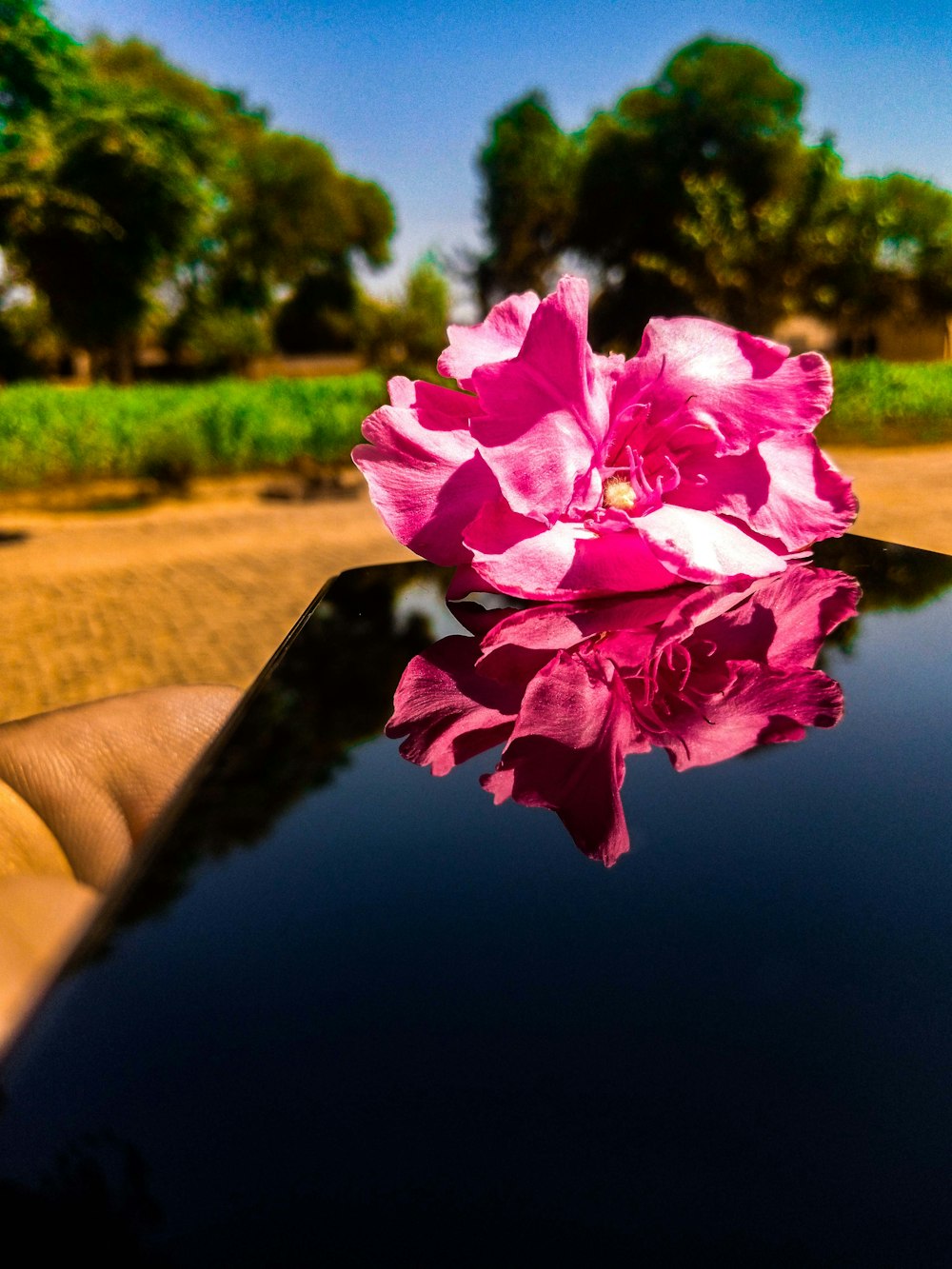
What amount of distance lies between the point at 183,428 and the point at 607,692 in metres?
15.0

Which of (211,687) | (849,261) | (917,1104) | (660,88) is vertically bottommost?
(211,687)

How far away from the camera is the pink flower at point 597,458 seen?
3.61ft

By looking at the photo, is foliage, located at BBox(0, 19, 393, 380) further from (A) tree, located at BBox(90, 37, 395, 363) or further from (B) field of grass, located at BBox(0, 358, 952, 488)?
(A) tree, located at BBox(90, 37, 395, 363)

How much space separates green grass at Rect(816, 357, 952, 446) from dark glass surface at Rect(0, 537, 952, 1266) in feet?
65.3

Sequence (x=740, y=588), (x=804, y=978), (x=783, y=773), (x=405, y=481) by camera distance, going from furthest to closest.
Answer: (x=740, y=588) < (x=405, y=481) < (x=783, y=773) < (x=804, y=978)

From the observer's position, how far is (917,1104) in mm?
461

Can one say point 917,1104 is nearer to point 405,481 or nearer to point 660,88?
point 405,481

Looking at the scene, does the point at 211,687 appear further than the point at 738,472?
Yes

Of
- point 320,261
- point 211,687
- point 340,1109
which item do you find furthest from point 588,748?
point 320,261

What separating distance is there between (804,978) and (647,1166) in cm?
16

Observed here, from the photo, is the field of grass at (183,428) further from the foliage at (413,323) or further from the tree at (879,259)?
the tree at (879,259)

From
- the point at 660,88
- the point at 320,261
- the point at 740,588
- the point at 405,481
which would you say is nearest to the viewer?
the point at 405,481

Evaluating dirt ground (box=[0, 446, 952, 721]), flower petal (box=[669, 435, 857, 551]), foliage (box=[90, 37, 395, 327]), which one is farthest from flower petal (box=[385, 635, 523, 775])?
foliage (box=[90, 37, 395, 327])

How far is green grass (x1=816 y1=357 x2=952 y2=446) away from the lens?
19.7 m
